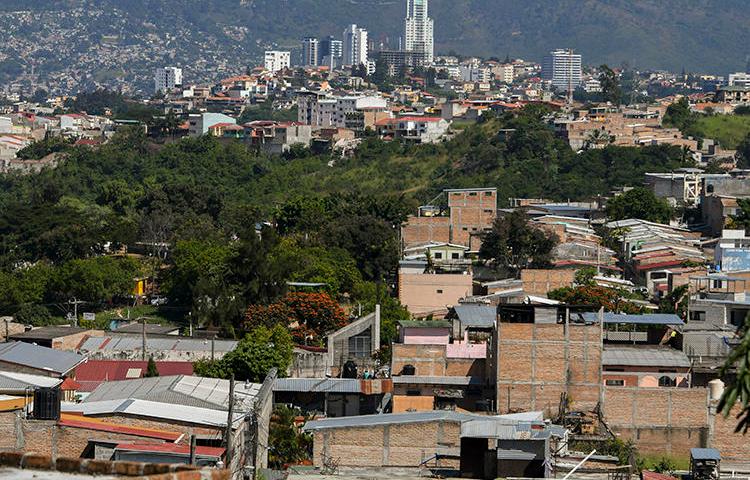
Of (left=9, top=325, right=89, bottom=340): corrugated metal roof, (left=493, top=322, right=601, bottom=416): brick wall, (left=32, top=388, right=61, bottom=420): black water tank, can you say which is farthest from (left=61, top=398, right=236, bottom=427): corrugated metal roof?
(left=9, top=325, right=89, bottom=340): corrugated metal roof

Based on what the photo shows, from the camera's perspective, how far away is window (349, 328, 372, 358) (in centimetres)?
2873

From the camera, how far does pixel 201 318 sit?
111 ft

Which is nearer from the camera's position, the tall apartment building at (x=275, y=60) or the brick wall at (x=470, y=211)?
the brick wall at (x=470, y=211)

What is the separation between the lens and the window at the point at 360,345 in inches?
1131

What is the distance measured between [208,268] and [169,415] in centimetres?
1793

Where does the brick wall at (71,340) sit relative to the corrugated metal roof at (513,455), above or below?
above

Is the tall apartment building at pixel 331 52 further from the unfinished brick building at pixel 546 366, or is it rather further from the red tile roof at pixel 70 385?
the unfinished brick building at pixel 546 366

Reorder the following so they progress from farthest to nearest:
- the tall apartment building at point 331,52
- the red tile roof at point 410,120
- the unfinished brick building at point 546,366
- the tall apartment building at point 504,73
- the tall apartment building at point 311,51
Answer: the tall apartment building at point 311,51 < the tall apartment building at point 331,52 < the tall apartment building at point 504,73 < the red tile roof at point 410,120 < the unfinished brick building at point 546,366

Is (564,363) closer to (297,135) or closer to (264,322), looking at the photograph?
(264,322)

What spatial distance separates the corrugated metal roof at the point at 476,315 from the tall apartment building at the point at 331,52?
159 m

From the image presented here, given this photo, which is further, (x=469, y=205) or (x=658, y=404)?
(x=469, y=205)

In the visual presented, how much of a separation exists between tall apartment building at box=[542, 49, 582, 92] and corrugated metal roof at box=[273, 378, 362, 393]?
132 m

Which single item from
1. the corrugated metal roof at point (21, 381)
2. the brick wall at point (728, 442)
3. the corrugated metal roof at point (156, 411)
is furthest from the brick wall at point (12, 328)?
the brick wall at point (728, 442)

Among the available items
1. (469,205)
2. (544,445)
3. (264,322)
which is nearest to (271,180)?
(469,205)
